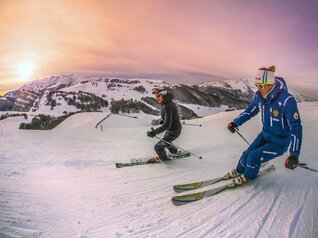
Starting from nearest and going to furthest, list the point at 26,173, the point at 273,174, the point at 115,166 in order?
the point at 273,174 < the point at 26,173 < the point at 115,166

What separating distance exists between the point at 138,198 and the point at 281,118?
3.44 metres

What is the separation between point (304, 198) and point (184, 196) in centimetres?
238

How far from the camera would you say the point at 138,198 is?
5949mm

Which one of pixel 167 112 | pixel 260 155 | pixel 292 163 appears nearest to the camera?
pixel 292 163

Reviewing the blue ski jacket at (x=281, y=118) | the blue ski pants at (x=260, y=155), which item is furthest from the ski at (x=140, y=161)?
the blue ski jacket at (x=281, y=118)

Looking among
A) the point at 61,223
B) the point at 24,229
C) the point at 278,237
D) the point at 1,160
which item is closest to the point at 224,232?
the point at 278,237

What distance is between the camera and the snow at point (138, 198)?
4539 millimetres

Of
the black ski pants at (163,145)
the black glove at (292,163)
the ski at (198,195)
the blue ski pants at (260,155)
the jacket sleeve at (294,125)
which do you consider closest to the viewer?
the black glove at (292,163)

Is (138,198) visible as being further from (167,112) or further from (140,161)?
(167,112)

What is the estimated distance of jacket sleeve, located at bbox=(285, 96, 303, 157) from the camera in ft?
17.8

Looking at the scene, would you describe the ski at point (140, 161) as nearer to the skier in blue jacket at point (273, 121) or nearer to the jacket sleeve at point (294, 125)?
the skier in blue jacket at point (273, 121)

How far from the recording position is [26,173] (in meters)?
7.68

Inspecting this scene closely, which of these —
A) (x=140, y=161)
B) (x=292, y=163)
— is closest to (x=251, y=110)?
(x=292, y=163)

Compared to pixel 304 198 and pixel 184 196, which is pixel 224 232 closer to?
pixel 184 196
